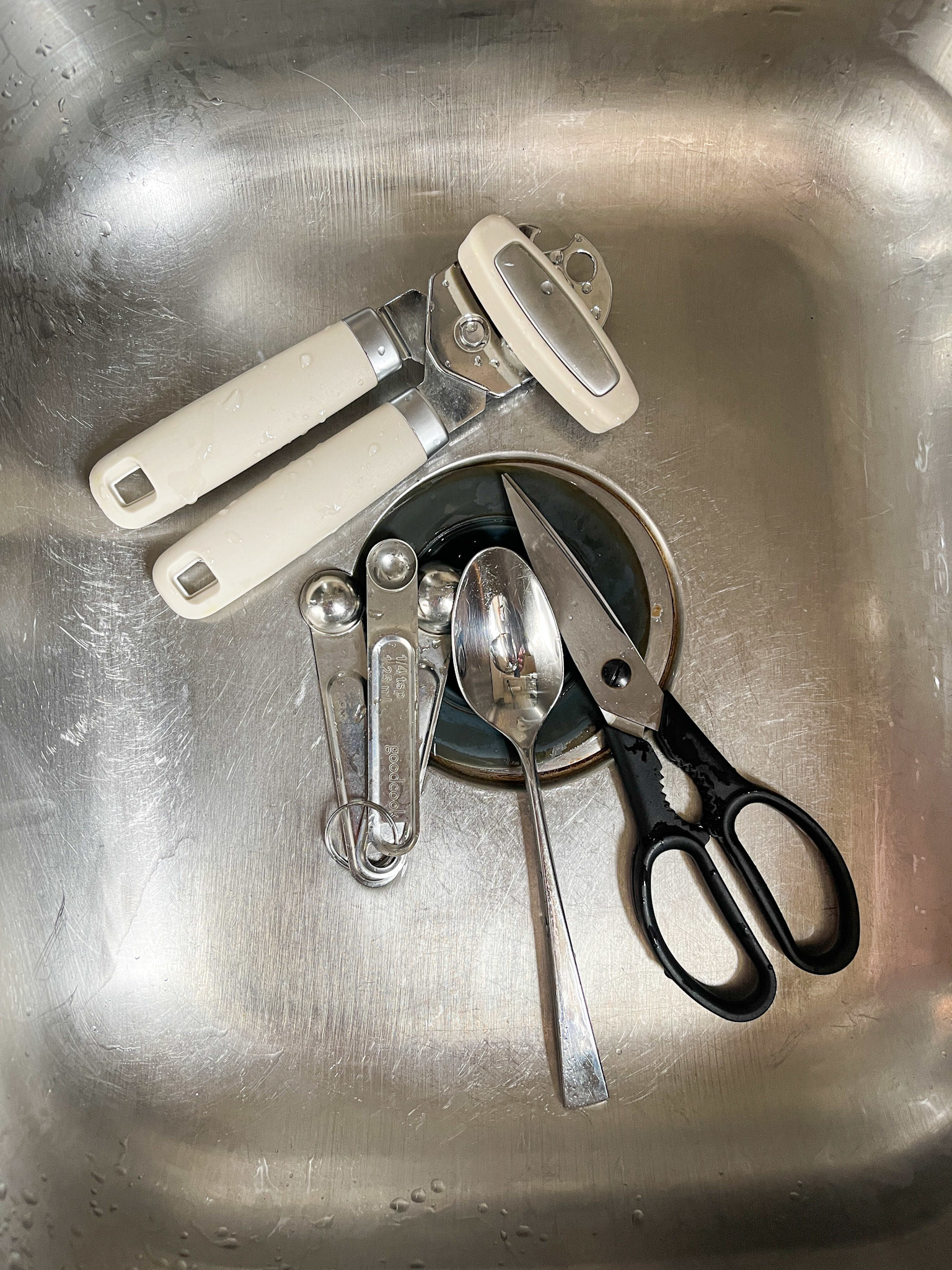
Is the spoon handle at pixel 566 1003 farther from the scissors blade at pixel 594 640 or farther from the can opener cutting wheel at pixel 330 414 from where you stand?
the can opener cutting wheel at pixel 330 414

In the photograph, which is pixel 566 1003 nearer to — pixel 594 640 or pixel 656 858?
pixel 656 858

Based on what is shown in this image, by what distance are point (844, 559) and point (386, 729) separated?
1.05 feet

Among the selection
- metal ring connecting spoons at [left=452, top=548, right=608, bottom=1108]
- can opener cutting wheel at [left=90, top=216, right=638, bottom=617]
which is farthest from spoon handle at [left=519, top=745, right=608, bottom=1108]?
can opener cutting wheel at [left=90, top=216, right=638, bottom=617]

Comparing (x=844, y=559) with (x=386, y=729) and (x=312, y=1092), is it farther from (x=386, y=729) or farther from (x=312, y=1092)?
(x=312, y=1092)

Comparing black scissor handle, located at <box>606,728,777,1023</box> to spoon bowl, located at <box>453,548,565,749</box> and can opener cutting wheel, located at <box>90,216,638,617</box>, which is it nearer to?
spoon bowl, located at <box>453,548,565,749</box>

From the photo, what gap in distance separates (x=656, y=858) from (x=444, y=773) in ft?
0.45

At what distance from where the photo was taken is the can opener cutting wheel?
1.49ft

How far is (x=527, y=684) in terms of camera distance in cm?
49

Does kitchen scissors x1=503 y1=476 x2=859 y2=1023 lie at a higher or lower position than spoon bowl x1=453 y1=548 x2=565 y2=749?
lower

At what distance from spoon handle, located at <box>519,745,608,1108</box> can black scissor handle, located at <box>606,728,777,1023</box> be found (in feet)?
0.16

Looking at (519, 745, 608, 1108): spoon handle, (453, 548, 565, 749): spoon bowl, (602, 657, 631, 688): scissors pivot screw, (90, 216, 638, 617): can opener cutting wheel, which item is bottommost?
(519, 745, 608, 1108): spoon handle

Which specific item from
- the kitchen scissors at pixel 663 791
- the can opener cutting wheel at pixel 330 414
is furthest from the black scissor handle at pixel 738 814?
the can opener cutting wheel at pixel 330 414

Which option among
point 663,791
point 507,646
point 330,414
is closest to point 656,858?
point 663,791

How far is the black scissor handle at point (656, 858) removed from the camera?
47cm
